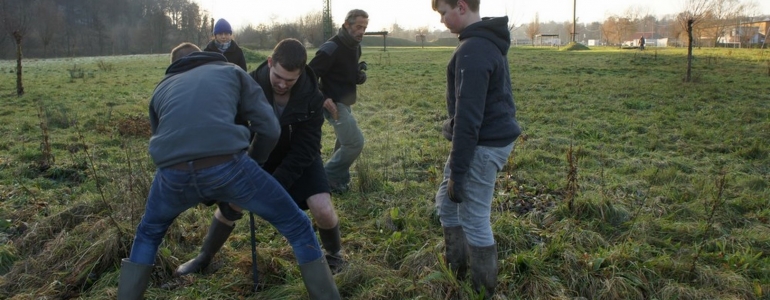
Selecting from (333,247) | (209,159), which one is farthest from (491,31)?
(333,247)

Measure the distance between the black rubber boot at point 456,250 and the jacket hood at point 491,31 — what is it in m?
1.13

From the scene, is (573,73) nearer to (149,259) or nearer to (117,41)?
(149,259)

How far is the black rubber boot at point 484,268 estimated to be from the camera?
9.96ft

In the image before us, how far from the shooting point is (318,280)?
2920 mm

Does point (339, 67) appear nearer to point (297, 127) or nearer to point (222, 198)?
point (297, 127)

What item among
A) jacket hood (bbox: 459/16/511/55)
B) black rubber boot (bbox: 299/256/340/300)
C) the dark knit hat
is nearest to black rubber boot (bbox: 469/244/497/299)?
black rubber boot (bbox: 299/256/340/300)

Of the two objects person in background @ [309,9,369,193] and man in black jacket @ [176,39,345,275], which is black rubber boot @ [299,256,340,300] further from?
person in background @ [309,9,369,193]

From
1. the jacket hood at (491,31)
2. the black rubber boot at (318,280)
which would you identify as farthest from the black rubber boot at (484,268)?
the jacket hood at (491,31)

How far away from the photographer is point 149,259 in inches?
108

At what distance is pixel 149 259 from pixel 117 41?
75.6m

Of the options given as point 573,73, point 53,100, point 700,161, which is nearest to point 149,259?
point 700,161

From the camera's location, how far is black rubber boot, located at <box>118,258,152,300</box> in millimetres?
2734

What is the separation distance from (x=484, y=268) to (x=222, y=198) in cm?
149

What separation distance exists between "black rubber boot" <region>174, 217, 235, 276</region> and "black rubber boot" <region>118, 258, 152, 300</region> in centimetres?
80
